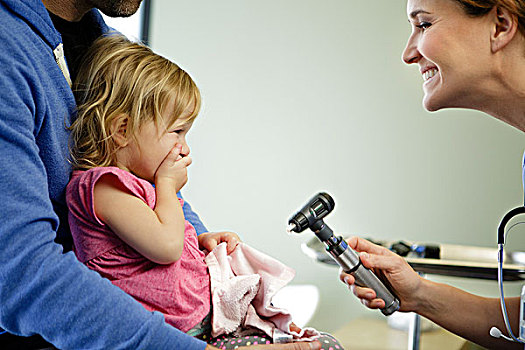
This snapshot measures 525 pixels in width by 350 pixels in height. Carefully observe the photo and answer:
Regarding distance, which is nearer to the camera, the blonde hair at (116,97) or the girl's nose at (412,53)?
the blonde hair at (116,97)

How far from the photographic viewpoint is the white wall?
3.49 metres

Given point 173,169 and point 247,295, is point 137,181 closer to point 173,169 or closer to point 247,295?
point 173,169

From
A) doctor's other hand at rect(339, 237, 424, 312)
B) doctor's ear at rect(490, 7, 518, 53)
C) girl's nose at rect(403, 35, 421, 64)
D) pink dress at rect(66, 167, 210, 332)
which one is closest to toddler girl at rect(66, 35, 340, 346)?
pink dress at rect(66, 167, 210, 332)

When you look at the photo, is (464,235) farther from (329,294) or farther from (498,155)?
(329,294)

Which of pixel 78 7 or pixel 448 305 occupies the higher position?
pixel 78 7

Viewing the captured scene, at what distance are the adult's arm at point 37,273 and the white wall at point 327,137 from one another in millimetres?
2892

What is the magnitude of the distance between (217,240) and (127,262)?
276 millimetres

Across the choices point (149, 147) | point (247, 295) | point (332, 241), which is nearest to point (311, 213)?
point (332, 241)

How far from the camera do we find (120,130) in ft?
3.74

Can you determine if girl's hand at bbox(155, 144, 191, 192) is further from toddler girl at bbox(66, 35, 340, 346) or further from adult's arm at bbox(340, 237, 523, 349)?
adult's arm at bbox(340, 237, 523, 349)

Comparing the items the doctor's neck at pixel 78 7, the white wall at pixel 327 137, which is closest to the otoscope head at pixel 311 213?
the doctor's neck at pixel 78 7

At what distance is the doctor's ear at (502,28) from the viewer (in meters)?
1.22

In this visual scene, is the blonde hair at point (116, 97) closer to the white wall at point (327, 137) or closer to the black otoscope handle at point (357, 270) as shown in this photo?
the black otoscope handle at point (357, 270)

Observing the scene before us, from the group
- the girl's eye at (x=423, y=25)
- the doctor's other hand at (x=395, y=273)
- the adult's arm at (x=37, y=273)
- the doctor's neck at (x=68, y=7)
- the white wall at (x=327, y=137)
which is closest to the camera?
the adult's arm at (x=37, y=273)
